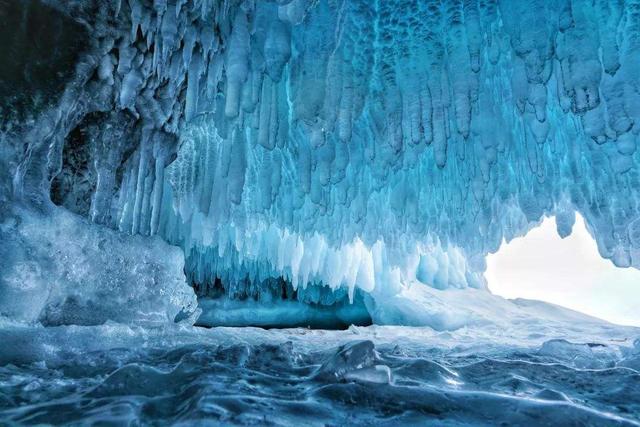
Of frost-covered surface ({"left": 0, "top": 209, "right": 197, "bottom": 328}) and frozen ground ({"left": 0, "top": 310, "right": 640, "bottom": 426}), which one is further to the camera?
frost-covered surface ({"left": 0, "top": 209, "right": 197, "bottom": 328})

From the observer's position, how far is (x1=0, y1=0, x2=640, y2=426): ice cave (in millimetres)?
2340

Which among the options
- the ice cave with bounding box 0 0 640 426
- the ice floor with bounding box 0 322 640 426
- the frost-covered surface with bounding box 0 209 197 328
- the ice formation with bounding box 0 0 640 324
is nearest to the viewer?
the ice floor with bounding box 0 322 640 426

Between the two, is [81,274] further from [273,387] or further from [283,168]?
Result: [283,168]

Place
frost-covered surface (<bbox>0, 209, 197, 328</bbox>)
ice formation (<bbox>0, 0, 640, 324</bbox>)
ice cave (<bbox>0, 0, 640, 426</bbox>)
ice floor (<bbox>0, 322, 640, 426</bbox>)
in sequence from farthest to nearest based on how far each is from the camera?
1. ice formation (<bbox>0, 0, 640, 324</bbox>)
2. frost-covered surface (<bbox>0, 209, 197, 328</bbox>)
3. ice cave (<bbox>0, 0, 640, 426</bbox>)
4. ice floor (<bbox>0, 322, 640, 426</bbox>)

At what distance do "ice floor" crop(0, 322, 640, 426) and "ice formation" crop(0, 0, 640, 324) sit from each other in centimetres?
129

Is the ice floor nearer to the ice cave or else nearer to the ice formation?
the ice cave

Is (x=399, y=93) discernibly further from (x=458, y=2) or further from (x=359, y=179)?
(x=359, y=179)

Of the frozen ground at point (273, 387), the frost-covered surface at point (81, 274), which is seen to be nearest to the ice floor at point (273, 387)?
the frozen ground at point (273, 387)

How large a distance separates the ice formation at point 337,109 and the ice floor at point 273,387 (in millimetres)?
1293

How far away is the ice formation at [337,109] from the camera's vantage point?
4.34 meters

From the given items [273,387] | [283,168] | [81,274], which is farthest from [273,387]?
[283,168]

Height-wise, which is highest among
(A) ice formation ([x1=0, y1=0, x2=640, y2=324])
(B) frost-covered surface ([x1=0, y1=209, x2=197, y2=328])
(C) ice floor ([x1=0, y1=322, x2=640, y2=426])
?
(A) ice formation ([x1=0, y1=0, x2=640, y2=324])

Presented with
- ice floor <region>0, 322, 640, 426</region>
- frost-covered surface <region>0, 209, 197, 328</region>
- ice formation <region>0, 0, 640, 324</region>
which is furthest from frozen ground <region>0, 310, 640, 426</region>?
ice formation <region>0, 0, 640, 324</region>

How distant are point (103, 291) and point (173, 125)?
246 cm
